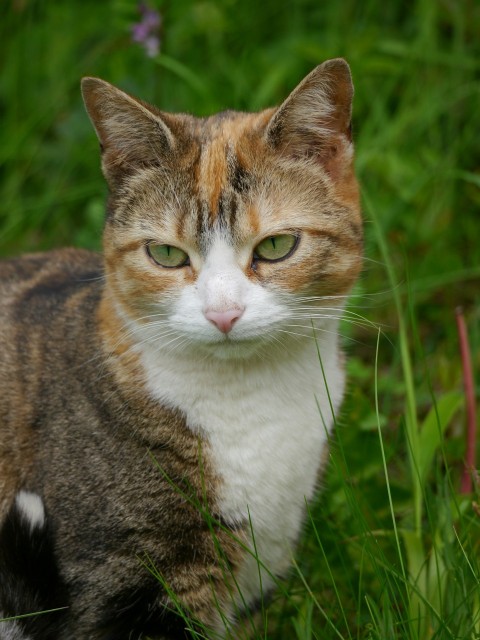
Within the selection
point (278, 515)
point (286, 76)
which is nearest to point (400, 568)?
point (278, 515)

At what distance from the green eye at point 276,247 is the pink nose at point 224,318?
193mm

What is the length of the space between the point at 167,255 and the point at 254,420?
49 cm

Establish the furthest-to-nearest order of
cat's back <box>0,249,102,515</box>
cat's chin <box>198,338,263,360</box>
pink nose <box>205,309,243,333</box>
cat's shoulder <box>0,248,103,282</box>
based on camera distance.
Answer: cat's shoulder <box>0,248,103,282</box> → cat's back <box>0,249,102,515</box> → cat's chin <box>198,338,263,360</box> → pink nose <box>205,309,243,333</box>

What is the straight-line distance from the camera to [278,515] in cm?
253

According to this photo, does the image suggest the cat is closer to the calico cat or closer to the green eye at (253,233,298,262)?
the calico cat

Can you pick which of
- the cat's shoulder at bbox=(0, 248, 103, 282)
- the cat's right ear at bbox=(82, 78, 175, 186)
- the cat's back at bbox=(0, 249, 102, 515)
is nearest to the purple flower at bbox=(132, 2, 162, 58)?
the cat's shoulder at bbox=(0, 248, 103, 282)

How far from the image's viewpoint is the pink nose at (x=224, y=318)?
217 cm

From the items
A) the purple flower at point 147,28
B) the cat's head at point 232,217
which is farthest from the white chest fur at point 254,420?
the purple flower at point 147,28

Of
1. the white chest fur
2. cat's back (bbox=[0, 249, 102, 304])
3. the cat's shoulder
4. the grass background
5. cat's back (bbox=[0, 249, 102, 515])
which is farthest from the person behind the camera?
the grass background

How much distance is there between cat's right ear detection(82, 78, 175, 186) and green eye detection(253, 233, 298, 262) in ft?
1.18

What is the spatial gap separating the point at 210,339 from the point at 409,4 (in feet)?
10.4

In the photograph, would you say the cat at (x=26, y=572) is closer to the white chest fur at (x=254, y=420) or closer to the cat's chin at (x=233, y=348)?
the white chest fur at (x=254, y=420)

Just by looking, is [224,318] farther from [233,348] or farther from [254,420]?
[254,420]

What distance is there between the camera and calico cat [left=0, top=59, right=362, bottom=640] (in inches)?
91.2
